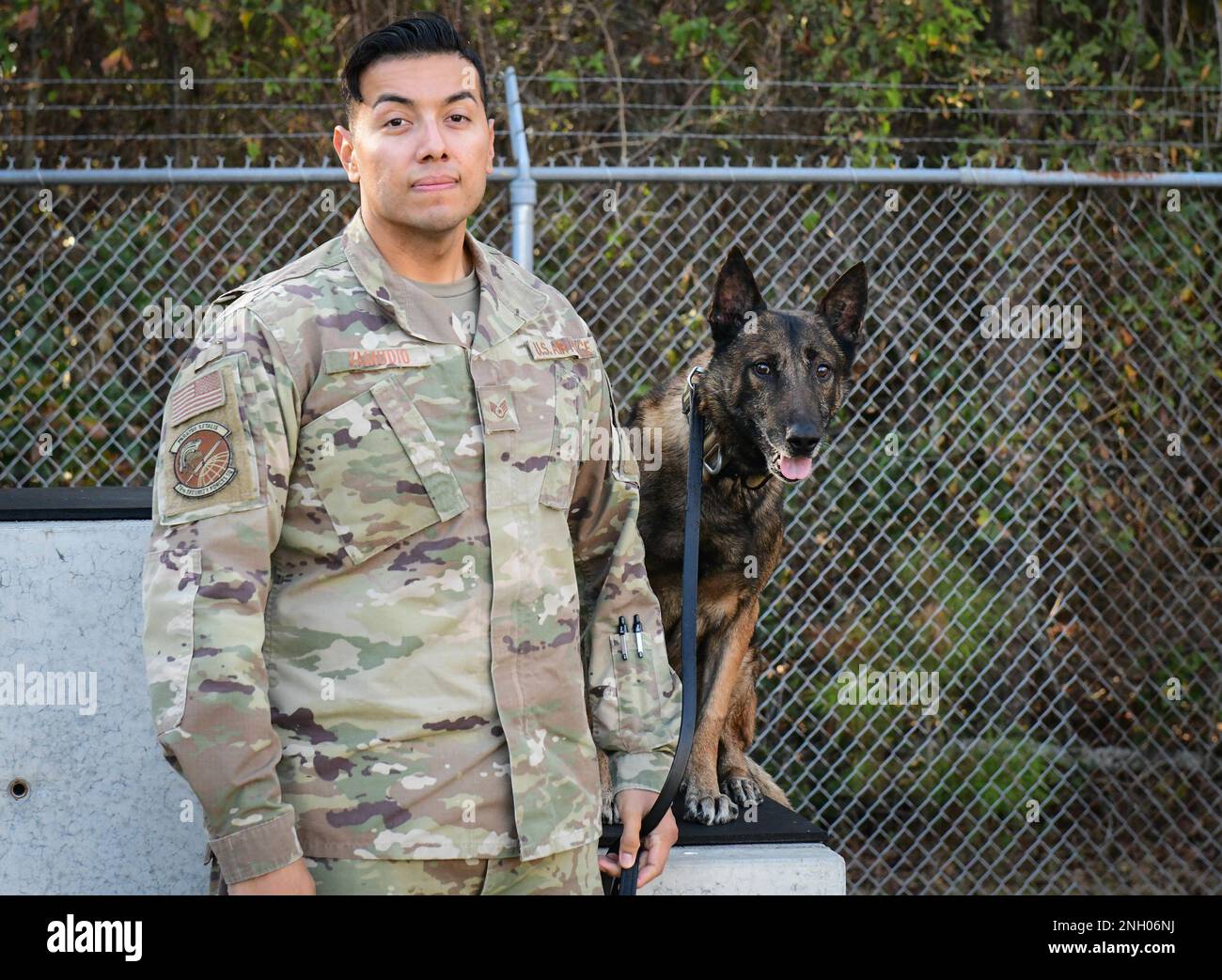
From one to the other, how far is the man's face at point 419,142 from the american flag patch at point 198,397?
1.41ft

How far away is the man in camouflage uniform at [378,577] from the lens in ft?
5.77

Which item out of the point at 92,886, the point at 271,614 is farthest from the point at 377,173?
the point at 92,886

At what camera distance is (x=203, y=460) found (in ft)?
5.91

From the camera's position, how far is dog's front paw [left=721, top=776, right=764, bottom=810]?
3.31 meters

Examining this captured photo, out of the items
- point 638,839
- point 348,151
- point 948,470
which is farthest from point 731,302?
point 948,470

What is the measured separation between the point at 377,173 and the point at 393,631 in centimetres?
76

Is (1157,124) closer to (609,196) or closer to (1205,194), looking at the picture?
(1205,194)

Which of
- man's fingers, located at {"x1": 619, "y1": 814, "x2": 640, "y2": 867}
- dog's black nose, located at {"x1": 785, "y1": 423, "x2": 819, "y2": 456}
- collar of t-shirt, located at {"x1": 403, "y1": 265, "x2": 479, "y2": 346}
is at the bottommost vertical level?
man's fingers, located at {"x1": 619, "y1": 814, "x2": 640, "y2": 867}

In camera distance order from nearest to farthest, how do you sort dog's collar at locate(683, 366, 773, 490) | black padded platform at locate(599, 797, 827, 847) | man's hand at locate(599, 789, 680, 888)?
man's hand at locate(599, 789, 680, 888) → black padded platform at locate(599, 797, 827, 847) → dog's collar at locate(683, 366, 773, 490)

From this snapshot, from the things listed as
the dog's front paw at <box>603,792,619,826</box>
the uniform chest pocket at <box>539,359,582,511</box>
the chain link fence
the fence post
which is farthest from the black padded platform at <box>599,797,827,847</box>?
the chain link fence

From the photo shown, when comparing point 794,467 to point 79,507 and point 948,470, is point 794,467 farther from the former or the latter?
point 948,470

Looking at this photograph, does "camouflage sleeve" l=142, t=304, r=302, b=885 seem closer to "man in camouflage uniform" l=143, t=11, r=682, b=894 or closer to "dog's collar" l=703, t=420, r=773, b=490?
"man in camouflage uniform" l=143, t=11, r=682, b=894

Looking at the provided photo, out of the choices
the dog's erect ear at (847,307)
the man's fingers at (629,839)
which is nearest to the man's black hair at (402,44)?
the man's fingers at (629,839)

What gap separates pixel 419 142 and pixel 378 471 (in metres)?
0.55
